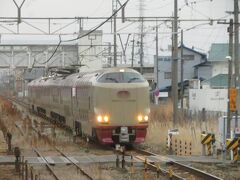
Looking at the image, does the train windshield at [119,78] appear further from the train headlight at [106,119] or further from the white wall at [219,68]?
the white wall at [219,68]

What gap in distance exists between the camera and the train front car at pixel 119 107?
19.3 m

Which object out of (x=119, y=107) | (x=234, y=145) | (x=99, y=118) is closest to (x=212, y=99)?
(x=119, y=107)

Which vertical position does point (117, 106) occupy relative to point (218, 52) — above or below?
below

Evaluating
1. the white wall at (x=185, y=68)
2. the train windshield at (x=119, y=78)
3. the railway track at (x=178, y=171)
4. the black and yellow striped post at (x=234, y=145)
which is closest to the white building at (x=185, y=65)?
the white wall at (x=185, y=68)

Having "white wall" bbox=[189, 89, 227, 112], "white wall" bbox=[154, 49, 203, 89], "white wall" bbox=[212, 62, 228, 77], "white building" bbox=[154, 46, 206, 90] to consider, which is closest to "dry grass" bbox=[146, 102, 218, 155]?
"white wall" bbox=[189, 89, 227, 112]

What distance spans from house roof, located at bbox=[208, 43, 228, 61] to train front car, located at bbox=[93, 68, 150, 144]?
4991 centimetres

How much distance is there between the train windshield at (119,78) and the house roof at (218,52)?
4972cm

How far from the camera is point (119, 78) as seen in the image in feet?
64.4

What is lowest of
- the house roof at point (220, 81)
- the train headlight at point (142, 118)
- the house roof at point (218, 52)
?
the train headlight at point (142, 118)

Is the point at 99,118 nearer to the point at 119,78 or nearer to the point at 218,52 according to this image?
the point at 119,78

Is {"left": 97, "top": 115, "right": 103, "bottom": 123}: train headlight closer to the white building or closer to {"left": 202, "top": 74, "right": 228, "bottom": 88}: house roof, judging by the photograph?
{"left": 202, "top": 74, "right": 228, "bottom": 88}: house roof

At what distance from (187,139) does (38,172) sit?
31.0 feet

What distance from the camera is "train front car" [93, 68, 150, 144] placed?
63.5 feet

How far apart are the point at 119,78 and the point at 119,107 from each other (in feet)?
3.40
